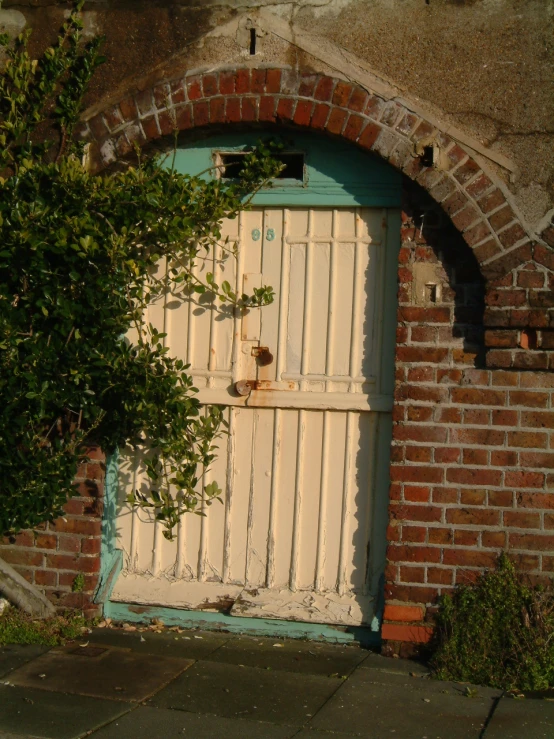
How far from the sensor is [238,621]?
5.20 metres

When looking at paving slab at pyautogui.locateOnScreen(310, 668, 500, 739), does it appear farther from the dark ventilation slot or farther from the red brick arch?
the dark ventilation slot

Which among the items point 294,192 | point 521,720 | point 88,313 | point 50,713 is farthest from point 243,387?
point 521,720

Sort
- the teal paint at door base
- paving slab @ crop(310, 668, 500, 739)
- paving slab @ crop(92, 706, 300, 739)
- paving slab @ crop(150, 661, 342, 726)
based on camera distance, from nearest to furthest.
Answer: paving slab @ crop(92, 706, 300, 739) → paving slab @ crop(310, 668, 500, 739) → paving slab @ crop(150, 661, 342, 726) → the teal paint at door base

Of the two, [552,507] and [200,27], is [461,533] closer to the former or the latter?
[552,507]

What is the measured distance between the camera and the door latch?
5242mm

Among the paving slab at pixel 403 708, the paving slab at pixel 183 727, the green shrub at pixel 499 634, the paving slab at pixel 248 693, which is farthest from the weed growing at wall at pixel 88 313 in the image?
the green shrub at pixel 499 634

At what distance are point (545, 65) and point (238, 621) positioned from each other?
340cm

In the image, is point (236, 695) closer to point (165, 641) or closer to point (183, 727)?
point (183, 727)

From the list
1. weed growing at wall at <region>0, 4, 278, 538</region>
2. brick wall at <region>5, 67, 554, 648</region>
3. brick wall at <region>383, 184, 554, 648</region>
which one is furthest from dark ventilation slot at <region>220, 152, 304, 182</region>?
brick wall at <region>383, 184, 554, 648</region>

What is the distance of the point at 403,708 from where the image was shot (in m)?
4.16

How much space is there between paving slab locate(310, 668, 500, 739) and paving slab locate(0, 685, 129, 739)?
3.07 feet

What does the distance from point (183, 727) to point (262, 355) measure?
2115 millimetres

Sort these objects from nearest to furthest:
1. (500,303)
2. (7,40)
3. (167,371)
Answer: (500,303) → (167,371) → (7,40)

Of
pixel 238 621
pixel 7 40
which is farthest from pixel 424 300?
pixel 7 40
